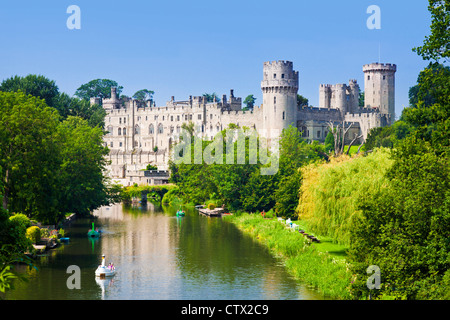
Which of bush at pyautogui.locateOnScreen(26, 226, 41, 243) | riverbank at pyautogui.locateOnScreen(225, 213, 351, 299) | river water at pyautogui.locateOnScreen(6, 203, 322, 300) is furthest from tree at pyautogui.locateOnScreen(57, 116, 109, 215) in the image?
riverbank at pyautogui.locateOnScreen(225, 213, 351, 299)

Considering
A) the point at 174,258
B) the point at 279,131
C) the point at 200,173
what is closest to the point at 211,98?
the point at 279,131

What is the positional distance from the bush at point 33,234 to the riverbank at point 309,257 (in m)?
11.8

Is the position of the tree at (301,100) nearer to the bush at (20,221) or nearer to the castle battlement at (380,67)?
the castle battlement at (380,67)

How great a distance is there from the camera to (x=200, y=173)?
63.7m

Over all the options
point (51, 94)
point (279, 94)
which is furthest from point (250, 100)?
point (51, 94)

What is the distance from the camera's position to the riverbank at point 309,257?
24578 mm

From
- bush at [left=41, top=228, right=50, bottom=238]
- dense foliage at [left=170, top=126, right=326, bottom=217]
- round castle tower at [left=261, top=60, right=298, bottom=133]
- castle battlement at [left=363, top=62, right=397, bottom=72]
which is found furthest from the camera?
castle battlement at [left=363, top=62, right=397, bottom=72]

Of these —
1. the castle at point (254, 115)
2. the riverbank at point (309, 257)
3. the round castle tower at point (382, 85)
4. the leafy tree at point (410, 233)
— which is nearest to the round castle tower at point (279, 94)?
the castle at point (254, 115)

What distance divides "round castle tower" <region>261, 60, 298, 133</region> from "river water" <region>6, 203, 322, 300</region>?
44153 mm

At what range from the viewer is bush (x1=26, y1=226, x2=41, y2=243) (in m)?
33.3

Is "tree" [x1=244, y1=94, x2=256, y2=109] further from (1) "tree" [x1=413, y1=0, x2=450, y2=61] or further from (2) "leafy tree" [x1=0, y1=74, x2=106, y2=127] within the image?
(1) "tree" [x1=413, y1=0, x2=450, y2=61]

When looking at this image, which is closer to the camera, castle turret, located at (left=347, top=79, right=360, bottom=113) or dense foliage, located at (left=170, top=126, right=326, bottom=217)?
dense foliage, located at (left=170, top=126, right=326, bottom=217)

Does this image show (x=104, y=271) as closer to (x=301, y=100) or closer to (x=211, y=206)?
(x=211, y=206)

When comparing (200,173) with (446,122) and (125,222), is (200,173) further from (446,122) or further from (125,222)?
(446,122)
